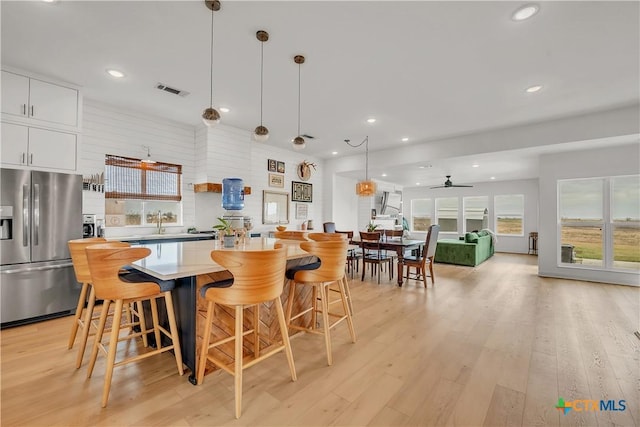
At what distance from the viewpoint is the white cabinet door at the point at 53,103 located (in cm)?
335

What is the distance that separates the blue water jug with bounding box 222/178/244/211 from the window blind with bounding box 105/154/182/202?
Result: 160 cm

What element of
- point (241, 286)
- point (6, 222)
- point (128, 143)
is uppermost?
point (128, 143)

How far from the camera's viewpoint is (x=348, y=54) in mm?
2969

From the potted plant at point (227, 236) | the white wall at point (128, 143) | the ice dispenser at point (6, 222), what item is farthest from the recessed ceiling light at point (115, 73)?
the potted plant at point (227, 236)

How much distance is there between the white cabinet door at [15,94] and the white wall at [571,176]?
333 inches

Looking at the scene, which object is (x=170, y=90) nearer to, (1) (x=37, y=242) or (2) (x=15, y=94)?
(2) (x=15, y=94)

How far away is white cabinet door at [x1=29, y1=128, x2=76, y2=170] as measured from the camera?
3331 millimetres

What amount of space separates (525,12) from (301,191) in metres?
5.69

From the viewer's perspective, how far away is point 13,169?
3.14 m

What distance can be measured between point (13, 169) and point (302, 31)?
3504 millimetres

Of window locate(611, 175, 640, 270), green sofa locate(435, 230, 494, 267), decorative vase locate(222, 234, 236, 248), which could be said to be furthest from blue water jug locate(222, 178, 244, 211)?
window locate(611, 175, 640, 270)

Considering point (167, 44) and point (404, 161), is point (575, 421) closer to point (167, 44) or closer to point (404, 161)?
point (167, 44)

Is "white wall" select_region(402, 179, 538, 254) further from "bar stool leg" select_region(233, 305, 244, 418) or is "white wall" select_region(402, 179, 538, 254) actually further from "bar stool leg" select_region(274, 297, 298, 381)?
"bar stool leg" select_region(233, 305, 244, 418)

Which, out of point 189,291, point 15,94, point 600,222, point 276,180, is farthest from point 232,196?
point 600,222
